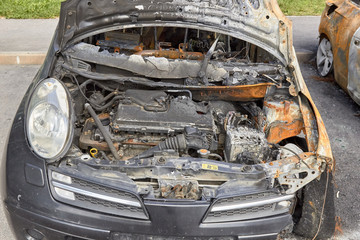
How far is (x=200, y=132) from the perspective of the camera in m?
2.59

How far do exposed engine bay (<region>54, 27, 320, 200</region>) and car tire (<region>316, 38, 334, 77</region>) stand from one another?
239 centimetres

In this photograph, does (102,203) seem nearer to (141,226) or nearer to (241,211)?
(141,226)

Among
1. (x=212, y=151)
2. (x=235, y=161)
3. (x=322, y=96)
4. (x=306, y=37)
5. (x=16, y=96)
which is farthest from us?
(x=306, y=37)

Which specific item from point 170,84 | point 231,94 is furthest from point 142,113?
point 231,94

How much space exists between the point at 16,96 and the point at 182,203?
333cm

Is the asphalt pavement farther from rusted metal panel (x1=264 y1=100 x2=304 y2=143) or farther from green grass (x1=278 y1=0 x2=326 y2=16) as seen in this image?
rusted metal panel (x1=264 y1=100 x2=304 y2=143)

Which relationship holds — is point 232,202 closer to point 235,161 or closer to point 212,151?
point 235,161

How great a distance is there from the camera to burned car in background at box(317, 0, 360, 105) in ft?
14.8

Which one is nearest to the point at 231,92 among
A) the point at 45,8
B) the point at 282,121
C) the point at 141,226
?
the point at 282,121

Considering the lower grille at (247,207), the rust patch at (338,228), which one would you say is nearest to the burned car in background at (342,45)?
the rust patch at (338,228)

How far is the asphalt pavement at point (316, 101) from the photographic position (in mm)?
3197

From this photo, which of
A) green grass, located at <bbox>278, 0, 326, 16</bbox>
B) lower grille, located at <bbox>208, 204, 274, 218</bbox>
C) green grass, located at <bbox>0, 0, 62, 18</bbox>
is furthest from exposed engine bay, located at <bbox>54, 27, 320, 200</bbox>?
green grass, located at <bbox>278, 0, 326, 16</bbox>

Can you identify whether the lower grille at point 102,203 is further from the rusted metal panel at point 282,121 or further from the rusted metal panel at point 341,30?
the rusted metal panel at point 341,30

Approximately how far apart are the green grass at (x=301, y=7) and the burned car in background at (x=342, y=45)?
7.29 feet
